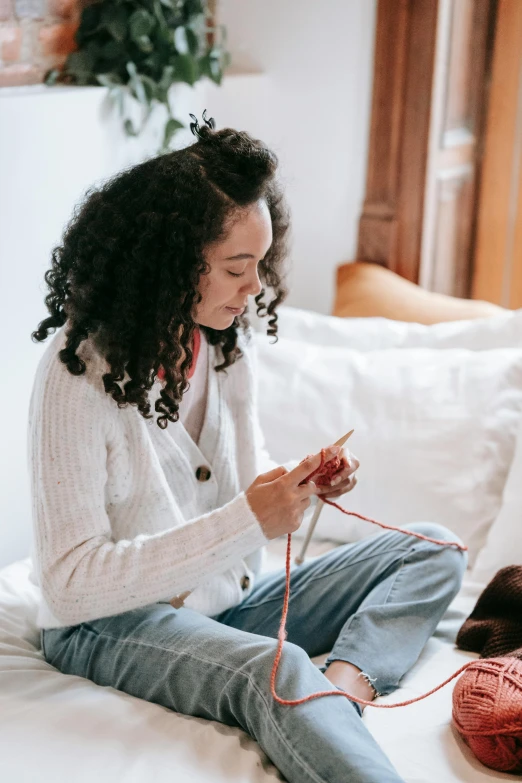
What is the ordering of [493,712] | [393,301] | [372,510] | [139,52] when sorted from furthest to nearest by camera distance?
[393,301] → [139,52] → [372,510] → [493,712]

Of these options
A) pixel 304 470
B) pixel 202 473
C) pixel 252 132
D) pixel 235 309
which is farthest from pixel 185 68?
pixel 304 470

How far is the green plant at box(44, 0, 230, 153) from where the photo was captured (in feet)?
5.96

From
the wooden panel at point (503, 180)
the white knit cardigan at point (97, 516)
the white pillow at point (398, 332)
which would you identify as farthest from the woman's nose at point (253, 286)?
the wooden panel at point (503, 180)

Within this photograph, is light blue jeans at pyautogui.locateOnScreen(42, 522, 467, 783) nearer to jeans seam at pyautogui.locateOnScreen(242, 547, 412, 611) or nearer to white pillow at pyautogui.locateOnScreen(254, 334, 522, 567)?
jeans seam at pyautogui.locateOnScreen(242, 547, 412, 611)

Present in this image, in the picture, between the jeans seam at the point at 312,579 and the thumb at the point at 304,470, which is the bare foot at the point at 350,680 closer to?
the jeans seam at the point at 312,579

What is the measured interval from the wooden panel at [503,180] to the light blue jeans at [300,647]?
50.4 inches

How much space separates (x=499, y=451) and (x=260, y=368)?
1.58ft

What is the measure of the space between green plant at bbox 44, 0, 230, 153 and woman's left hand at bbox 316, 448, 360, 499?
0.86 m

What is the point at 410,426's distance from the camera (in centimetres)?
173

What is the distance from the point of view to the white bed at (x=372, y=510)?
1.14 meters

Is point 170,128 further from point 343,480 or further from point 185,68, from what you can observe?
point 343,480

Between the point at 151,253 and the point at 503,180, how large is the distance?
5.35 ft

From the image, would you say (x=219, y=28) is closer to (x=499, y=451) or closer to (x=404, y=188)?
(x=404, y=188)

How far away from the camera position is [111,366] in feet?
4.02
